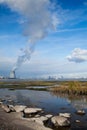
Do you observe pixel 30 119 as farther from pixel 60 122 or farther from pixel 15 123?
pixel 60 122

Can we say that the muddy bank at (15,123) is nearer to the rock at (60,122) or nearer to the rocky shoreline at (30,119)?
the rocky shoreline at (30,119)

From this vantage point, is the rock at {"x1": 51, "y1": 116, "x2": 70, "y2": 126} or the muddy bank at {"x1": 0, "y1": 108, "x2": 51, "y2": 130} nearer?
the muddy bank at {"x1": 0, "y1": 108, "x2": 51, "y2": 130}

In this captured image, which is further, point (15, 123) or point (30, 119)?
point (30, 119)

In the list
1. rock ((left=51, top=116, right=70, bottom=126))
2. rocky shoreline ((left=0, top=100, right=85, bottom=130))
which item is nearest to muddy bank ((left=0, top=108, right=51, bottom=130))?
rocky shoreline ((left=0, top=100, right=85, bottom=130))

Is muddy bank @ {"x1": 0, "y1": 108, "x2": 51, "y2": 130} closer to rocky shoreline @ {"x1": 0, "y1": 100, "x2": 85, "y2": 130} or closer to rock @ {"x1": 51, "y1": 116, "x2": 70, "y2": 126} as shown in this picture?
rocky shoreline @ {"x1": 0, "y1": 100, "x2": 85, "y2": 130}

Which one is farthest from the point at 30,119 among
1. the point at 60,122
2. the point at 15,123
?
the point at 60,122

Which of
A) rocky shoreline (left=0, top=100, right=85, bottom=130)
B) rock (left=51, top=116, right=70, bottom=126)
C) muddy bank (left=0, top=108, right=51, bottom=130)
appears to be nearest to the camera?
muddy bank (left=0, top=108, right=51, bottom=130)

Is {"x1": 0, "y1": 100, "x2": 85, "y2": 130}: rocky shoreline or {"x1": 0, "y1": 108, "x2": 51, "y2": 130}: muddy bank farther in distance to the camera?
{"x1": 0, "y1": 100, "x2": 85, "y2": 130}: rocky shoreline

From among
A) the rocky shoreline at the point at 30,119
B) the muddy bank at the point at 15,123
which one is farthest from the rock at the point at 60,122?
the muddy bank at the point at 15,123

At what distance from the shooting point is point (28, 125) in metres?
36.9

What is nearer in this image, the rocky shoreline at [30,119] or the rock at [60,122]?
the rocky shoreline at [30,119]

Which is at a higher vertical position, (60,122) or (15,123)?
(15,123)

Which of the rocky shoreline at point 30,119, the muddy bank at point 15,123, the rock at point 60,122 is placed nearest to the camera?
the muddy bank at point 15,123

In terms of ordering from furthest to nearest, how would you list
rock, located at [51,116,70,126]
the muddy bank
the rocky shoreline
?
rock, located at [51,116,70,126], the rocky shoreline, the muddy bank
